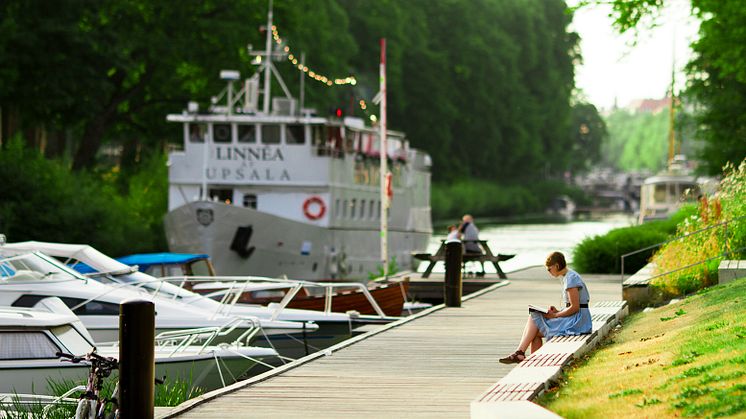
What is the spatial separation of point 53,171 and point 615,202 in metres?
121

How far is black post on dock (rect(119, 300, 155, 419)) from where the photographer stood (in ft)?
38.7

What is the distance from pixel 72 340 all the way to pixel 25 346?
0.54 metres

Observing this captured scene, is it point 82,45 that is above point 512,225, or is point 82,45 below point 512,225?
above

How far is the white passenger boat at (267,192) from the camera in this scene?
4353 cm

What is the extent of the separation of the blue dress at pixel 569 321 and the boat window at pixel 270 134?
2917 centimetres

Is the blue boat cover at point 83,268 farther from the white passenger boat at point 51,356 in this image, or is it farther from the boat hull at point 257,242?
the boat hull at point 257,242

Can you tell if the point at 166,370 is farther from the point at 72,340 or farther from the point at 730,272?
the point at 730,272

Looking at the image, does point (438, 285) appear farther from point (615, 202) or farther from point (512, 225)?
point (615, 202)

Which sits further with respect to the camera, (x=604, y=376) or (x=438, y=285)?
(x=438, y=285)

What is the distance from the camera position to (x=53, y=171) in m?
46.1

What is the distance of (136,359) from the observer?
1190 centimetres

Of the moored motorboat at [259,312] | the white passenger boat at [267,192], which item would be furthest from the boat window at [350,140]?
the moored motorboat at [259,312]

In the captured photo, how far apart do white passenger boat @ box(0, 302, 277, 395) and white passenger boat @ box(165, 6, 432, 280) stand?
24066 mm

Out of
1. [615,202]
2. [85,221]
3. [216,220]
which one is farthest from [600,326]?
[615,202]
